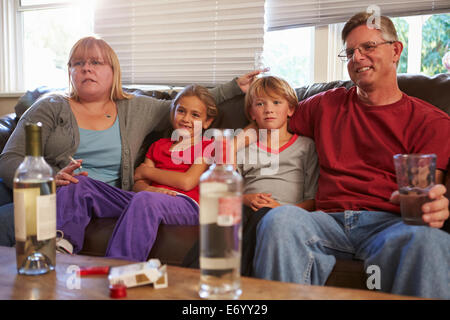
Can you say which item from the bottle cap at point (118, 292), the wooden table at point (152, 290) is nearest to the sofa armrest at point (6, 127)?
the wooden table at point (152, 290)

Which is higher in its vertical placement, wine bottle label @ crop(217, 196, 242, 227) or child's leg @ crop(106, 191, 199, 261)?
wine bottle label @ crop(217, 196, 242, 227)

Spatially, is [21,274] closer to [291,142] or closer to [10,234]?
[10,234]

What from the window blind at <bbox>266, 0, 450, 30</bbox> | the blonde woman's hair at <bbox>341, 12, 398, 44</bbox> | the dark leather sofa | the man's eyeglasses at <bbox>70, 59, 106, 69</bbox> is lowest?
the dark leather sofa

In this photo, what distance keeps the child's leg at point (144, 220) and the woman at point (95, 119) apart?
1.45 feet

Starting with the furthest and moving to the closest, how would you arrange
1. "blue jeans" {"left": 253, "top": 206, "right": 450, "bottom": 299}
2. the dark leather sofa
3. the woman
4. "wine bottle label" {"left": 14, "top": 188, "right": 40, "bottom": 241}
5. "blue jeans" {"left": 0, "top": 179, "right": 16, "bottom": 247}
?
the woman, "blue jeans" {"left": 0, "top": 179, "right": 16, "bottom": 247}, the dark leather sofa, "blue jeans" {"left": 253, "top": 206, "right": 450, "bottom": 299}, "wine bottle label" {"left": 14, "top": 188, "right": 40, "bottom": 241}

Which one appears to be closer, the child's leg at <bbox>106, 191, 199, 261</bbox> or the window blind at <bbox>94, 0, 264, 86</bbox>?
→ the child's leg at <bbox>106, 191, 199, 261</bbox>

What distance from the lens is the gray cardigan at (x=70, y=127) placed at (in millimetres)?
1863

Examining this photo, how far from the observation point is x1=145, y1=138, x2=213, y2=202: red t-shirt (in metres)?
1.92

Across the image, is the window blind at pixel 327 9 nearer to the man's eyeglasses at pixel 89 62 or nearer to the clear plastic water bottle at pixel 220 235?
the man's eyeglasses at pixel 89 62

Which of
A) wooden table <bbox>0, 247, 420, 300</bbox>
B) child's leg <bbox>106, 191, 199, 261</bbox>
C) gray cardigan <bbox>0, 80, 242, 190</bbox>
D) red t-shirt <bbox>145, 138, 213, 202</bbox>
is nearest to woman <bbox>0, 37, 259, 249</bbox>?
gray cardigan <bbox>0, 80, 242, 190</bbox>

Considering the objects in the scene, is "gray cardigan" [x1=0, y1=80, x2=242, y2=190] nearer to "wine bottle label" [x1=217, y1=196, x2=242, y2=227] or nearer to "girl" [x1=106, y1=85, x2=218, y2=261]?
"girl" [x1=106, y1=85, x2=218, y2=261]

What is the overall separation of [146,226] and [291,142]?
0.69 metres

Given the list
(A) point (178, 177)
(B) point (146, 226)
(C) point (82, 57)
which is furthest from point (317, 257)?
(C) point (82, 57)

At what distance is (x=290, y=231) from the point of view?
126 centimetres
